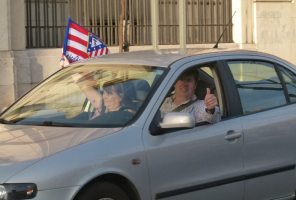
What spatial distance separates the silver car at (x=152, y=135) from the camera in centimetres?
334

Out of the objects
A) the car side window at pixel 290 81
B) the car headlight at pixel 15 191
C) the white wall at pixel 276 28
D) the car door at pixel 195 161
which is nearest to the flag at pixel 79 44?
the car side window at pixel 290 81

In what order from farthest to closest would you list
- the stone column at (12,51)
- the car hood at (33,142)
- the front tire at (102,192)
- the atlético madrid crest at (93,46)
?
the stone column at (12,51) → the atlético madrid crest at (93,46) → the front tire at (102,192) → the car hood at (33,142)

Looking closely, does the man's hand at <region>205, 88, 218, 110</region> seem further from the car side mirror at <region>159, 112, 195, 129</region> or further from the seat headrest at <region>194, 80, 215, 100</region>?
the seat headrest at <region>194, 80, 215, 100</region>

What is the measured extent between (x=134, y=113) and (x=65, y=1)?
372 inches

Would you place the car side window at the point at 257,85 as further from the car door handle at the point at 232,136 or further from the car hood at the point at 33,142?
the car hood at the point at 33,142

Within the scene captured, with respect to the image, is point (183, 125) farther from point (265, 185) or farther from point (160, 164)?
point (265, 185)

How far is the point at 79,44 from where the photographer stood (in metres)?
8.16

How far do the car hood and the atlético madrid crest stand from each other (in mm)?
4361

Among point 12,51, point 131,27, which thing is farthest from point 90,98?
point 131,27

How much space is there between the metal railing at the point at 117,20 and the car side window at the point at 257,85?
745 centimetres

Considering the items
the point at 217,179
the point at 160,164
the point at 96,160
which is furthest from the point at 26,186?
the point at 217,179

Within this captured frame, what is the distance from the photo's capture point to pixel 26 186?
3.12 meters

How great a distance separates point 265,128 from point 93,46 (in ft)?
14.5

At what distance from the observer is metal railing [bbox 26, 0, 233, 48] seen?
12.6 metres
